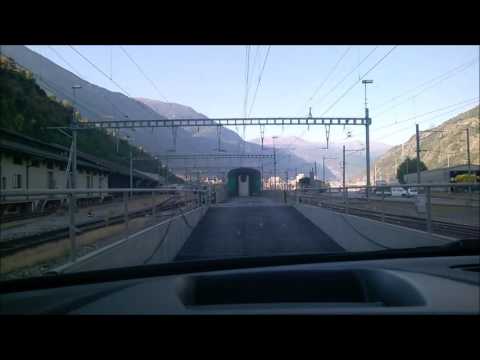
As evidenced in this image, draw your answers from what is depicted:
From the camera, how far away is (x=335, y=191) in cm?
1609

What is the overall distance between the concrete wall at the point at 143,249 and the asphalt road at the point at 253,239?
1.12 feet

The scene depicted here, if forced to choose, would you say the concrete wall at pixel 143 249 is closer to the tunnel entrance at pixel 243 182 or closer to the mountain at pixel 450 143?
the mountain at pixel 450 143

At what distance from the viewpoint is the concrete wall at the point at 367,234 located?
8.87 metres

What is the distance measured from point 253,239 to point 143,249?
14.9ft

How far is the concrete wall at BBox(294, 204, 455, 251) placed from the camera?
349 inches

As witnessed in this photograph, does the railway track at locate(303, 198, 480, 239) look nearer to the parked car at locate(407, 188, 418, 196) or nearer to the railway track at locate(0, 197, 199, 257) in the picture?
the parked car at locate(407, 188, 418, 196)

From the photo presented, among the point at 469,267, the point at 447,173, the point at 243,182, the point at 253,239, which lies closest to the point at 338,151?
the point at 243,182

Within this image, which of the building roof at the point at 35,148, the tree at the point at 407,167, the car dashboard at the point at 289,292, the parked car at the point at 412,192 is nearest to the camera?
the car dashboard at the point at 289,292

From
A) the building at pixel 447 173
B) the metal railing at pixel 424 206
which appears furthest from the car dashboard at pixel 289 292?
the building at pixel 447 173

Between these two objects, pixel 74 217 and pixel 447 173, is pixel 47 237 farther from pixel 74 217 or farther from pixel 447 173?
pixel 447 173
